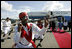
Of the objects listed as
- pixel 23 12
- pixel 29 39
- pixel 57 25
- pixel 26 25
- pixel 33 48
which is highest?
pixel 23 12

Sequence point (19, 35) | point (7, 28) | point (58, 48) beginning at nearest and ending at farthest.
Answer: point (19, 35) → point (58, 48) → point (7, 28)

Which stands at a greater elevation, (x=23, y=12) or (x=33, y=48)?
(x=23, y=12)

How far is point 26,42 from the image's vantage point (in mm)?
3664

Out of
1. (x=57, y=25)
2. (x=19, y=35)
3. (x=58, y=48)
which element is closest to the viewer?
(x=19, y=35)

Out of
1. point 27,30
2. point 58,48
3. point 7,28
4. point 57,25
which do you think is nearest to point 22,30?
point 27,30

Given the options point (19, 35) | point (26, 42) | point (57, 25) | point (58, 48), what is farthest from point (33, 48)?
point (57, 25)

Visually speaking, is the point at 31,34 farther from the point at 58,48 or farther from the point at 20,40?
the point at 58,48

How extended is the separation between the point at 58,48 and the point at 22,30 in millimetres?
4629

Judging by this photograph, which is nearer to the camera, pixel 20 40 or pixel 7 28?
pixel 20 40

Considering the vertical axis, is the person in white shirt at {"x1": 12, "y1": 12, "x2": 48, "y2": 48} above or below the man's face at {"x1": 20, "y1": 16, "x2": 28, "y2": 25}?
below

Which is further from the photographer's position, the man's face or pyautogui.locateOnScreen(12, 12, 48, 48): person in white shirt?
the man's face

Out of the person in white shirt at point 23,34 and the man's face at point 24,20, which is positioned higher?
the man's face at point 24,20

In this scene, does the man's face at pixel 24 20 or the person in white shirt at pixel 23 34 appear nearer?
the person in white shirt at pixel 23 34

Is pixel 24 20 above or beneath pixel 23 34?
above
